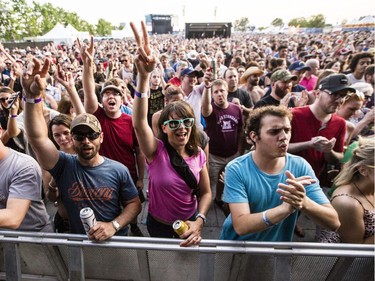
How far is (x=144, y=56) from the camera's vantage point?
204 cm

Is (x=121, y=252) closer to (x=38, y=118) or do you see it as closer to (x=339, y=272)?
(x=38, y=118)

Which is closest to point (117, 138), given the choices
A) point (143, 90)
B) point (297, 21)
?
point (143, 90)

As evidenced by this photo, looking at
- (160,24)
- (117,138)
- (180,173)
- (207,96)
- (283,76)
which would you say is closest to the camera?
(180,173)

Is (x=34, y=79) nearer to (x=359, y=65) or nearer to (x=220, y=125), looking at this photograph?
(x=220, y=125)

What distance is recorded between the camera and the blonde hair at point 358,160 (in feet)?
6.26

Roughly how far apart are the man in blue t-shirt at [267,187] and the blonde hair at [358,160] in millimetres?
325

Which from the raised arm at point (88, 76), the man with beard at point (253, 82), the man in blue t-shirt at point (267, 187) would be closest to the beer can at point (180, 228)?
the man in blue t-shirt at point (267, 187)

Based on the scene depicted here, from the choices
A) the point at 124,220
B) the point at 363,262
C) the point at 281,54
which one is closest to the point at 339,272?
the point at 363,262

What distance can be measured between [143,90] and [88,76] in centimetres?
124

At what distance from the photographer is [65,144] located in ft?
9.47

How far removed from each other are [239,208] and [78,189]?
47.4 inches

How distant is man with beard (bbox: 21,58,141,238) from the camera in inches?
76.0

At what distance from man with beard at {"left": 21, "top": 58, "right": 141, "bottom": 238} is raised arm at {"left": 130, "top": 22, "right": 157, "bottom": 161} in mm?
295

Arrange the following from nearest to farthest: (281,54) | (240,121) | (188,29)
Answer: (240,121) → (281,54) → (188,29)
